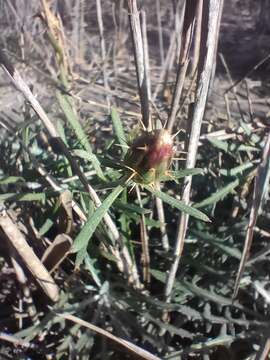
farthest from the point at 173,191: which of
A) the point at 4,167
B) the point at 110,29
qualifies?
the point at 110,29

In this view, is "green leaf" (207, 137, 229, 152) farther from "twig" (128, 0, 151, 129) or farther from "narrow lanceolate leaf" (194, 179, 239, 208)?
"twig" (128, 0, 151, 129)

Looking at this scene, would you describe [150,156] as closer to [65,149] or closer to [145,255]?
[65,149]

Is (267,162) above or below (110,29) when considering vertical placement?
above

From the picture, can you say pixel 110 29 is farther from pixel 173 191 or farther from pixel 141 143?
pixel 141 143

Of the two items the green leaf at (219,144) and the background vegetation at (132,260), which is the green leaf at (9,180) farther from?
the green leaf at (219,144)

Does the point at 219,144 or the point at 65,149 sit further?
the point at 219,144

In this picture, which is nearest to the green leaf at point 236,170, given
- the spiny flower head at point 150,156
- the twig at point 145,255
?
the twig at point 145,255

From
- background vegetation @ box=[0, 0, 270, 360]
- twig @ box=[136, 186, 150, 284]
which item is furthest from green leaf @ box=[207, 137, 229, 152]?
twig @ box=[136, 186, 150, 284]

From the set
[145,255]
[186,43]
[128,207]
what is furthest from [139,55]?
[145,255]

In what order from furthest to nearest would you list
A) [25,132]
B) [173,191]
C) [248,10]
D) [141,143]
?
[248,10] < [173,191] < [25,132] < [141,143]
